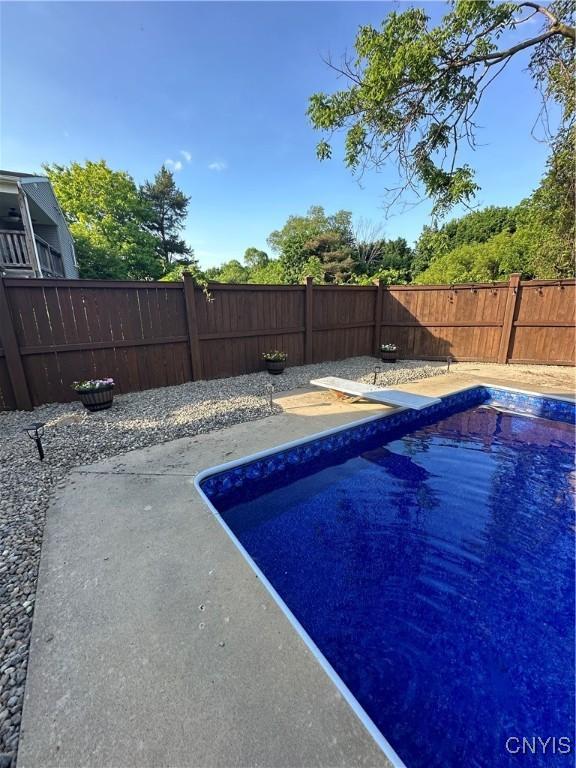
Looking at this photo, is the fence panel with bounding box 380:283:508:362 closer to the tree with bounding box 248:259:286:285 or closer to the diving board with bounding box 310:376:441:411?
the diving board with bounding box 310:376:441:411

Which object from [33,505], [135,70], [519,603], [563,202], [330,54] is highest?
[135,70]

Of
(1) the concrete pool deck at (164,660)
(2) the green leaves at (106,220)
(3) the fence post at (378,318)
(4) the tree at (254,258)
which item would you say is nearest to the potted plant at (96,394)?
(1) the concrete pool deck at (164,660)

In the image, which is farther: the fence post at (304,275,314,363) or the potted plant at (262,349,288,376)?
the fence post at (304,275,314,363)

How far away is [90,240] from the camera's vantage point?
736 inches

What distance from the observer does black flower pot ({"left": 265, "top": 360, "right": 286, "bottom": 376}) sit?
22.6 feet

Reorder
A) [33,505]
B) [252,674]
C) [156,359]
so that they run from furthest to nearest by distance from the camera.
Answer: [156,359] < [33,505] < [252,674]

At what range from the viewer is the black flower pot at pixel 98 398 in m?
4.60

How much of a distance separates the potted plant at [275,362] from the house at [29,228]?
609cm

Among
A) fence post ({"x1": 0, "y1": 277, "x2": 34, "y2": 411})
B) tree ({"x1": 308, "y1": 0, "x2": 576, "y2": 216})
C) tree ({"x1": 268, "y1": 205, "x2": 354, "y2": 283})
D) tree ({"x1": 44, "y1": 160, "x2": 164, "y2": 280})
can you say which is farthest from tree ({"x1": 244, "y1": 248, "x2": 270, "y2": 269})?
fence post ({"x1": 0, "y1": 277, "x2": 34, "y2": 411})

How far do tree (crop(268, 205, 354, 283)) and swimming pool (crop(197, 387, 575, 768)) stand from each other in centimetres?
1862

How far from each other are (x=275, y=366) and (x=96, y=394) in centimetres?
345

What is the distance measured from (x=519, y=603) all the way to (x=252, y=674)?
188cm

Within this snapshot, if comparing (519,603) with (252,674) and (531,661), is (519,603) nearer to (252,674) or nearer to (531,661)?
(531,661)

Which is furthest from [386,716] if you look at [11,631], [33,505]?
[33,505]
